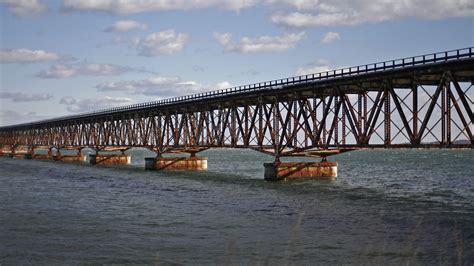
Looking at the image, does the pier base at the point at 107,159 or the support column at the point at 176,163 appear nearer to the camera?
the support column at the point at 176,163

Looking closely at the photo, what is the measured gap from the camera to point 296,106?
179ft

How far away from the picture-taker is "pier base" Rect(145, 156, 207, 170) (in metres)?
81.6

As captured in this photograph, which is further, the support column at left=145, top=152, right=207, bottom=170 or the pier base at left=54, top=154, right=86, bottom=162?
the pier base at left=54, top=154, right=86, bottom=162

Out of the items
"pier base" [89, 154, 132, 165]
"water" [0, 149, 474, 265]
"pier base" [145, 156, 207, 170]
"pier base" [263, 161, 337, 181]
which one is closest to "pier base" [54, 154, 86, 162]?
"pier base" [89, 154, 132, 165]

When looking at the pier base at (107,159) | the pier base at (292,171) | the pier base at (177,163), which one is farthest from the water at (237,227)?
the pier base at (107,159)

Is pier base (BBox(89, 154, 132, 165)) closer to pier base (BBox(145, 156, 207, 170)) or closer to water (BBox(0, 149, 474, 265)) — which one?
pier base (BBox(145, 156, 207, 170))

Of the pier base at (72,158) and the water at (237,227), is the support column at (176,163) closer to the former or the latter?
the water at (237,227)

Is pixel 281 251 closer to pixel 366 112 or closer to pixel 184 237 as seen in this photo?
pixel 184 237

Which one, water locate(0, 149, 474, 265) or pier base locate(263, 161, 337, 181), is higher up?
pier base locate(263, 161, 337, 181)

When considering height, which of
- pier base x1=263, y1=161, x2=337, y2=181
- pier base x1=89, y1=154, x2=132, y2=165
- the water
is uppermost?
pier base x1=89, y1=154, x2=132, y2=165

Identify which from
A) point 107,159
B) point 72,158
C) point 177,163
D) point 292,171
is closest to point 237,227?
point 292,171

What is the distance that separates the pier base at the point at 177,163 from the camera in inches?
3214

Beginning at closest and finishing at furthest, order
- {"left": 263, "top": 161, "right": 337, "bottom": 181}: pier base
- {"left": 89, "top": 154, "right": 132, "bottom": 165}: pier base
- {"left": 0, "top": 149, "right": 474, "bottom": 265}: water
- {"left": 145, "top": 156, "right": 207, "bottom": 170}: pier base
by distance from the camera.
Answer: {"left": 0, "top": 149, "right": 474, "bottom": 265}: water → {"left": 263, "top": 161, "right": 337, "bottom": 181}: pier base → {"left": 145, "top": 156, "right": 207, "bottom": 170}: pier base → {"left": 89, "top": 154, "right": 132, "bottom": 165}: pier base

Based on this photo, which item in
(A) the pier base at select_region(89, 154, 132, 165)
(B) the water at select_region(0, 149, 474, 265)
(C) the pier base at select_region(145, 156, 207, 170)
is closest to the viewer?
(B) the water at select_region(0, 149, 474, 265)
